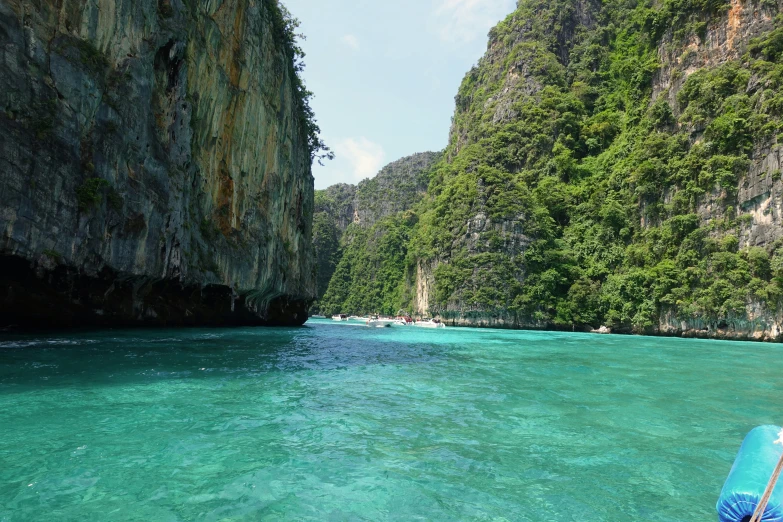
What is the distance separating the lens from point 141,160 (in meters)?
17.5

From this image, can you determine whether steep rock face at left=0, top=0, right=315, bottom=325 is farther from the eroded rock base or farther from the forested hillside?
the forested hillside

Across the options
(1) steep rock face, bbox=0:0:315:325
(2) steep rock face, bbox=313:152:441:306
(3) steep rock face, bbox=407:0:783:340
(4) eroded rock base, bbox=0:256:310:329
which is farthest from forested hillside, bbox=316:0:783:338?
(4) eroded rock base, bbox=0:256:310:329

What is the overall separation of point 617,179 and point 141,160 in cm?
5676

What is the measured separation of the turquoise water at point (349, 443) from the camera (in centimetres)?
449

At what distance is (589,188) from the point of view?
63375mm

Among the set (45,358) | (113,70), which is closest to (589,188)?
(113,70)

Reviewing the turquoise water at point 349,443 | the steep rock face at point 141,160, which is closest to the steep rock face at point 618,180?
the turquoise water at point 349,443

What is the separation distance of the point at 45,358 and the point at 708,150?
55.9 m

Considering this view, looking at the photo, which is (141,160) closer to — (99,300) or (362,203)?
(99,300)

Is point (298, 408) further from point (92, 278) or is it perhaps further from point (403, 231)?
point (403, 231)

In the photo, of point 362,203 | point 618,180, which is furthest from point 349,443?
point 362,203

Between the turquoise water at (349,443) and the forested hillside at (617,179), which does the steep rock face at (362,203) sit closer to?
the forested hillside at (617,179)

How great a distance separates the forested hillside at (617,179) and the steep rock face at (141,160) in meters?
38.1

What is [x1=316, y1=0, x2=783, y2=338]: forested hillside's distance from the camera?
4151cm
